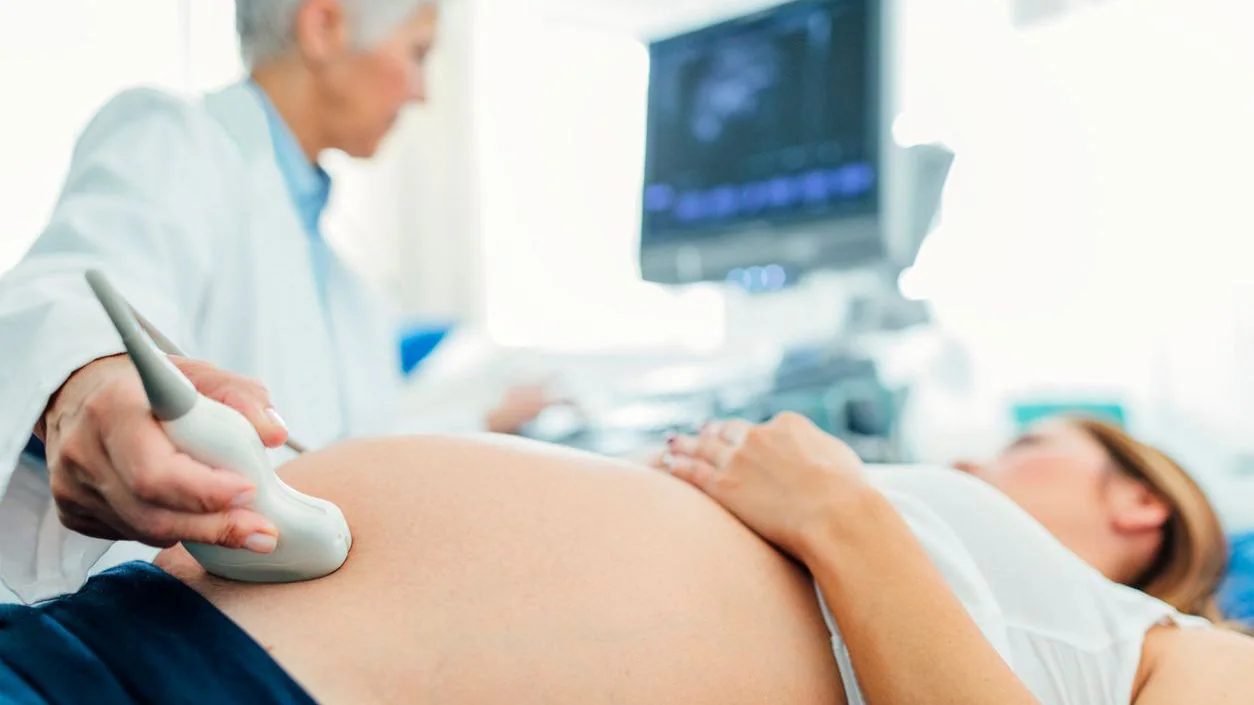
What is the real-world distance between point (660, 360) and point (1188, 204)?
115 cm

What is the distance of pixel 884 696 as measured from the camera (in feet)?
2.12

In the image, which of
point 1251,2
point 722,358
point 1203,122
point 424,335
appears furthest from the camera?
point 424,335

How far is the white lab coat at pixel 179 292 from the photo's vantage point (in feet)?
2.36

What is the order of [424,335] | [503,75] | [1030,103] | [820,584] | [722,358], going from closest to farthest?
[820,584] → [1030,103] → [722,358] → [424,335] → [503,75]

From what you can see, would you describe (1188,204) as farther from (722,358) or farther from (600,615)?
(600,615)

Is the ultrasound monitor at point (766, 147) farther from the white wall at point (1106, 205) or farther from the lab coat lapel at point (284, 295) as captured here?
the lab coat lapel at point (284, 295)

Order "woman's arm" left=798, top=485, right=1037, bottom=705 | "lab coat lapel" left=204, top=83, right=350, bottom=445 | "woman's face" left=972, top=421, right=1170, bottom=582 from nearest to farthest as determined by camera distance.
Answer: "woman's arm" left=798, top=485, right=1037, bottom=705 < "woman's face" left=972, top=421, right=1170, bottom=582 < "lab coat lapel" left=204, top=83, right=350, bottom=445

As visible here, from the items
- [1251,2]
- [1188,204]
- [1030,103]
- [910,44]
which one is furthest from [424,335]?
[1251,2]

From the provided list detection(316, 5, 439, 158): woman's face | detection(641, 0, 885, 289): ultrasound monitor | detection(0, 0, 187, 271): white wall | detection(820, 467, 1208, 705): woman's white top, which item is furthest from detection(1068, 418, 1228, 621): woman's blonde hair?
detection(0, 0, 187, 271): white wall

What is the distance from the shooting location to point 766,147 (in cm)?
186

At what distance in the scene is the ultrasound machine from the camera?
1454mm

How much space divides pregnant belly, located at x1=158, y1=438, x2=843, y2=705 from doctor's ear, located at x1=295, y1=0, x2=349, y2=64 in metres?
0.92

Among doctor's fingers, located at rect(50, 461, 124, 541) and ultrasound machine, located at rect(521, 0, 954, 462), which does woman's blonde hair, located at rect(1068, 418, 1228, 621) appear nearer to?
ultrasound machine, located at rect(521, 0, 954, 462)

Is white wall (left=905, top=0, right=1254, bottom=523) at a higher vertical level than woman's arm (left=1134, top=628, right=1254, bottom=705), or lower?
higher
